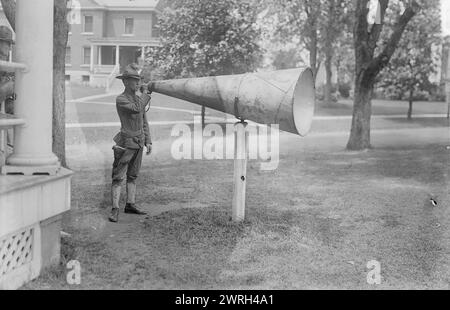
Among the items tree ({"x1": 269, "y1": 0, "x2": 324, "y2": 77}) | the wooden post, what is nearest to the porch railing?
tree ({"x1": 269, "y1": 0, "x2": 324, "y2": 77})

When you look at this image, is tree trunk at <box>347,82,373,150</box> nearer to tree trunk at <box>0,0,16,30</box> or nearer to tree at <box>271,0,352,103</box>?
tree at <box>271,0,352,103</box>

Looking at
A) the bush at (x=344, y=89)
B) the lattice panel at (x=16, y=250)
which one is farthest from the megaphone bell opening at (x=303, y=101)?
the bush at (x=344, y=89)

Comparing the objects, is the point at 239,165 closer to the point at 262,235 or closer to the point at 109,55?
the point at 262,235

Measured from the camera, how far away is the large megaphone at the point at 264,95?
5965mm

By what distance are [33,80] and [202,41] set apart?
1275 centimetres

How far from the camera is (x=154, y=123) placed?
21.7 meters

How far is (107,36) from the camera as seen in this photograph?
24.5 m

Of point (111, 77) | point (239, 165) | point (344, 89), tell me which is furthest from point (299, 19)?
point (239, 165)

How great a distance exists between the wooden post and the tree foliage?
393 inches

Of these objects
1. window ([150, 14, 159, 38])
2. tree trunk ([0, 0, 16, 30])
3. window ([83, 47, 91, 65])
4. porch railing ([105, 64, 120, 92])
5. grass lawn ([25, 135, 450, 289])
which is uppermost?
window ([150, 14, 159, 38])

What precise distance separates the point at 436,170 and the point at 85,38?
17.0 m

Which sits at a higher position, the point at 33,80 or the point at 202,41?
the point at 202,41

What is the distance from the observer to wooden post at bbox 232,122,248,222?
6.59 meters

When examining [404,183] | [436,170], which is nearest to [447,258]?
[404,183]
